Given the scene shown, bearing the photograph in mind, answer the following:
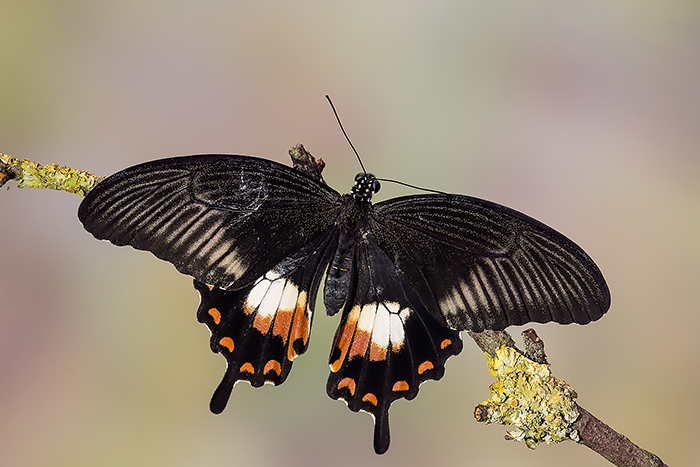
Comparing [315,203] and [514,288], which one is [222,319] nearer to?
[315,203]

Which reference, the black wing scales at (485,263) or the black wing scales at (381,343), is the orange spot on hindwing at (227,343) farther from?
the black wing scales at (485,263)

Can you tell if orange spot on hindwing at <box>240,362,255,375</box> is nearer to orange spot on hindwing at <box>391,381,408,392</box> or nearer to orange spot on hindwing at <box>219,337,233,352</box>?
orange spot on hindwing at <box>219,337,233,352</box>

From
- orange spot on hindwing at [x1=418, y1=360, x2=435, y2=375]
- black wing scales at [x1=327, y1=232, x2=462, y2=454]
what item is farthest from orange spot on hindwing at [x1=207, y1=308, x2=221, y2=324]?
orange spot on hindwing at [x1=418, y1=360, x2=435, y2=375]

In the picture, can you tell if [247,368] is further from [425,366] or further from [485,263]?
[485,263]

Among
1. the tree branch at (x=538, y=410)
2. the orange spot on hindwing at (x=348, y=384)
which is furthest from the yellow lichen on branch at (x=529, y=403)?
the orange spot on hindwing at (x=348, y=384)

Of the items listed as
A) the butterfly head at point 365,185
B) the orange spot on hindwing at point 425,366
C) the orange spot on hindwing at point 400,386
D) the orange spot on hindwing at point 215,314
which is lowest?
the orange spot on hindwing at point 400,386

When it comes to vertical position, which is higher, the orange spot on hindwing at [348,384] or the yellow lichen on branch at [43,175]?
the yellow lichen on branch at [43,175]

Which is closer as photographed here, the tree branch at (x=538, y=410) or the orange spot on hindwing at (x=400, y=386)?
the tree branch at (x=538, y=410)
